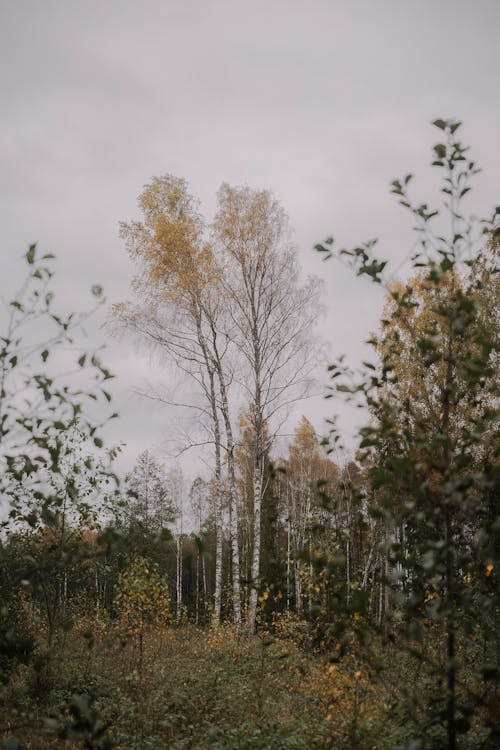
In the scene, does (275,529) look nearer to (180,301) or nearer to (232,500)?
(232,500)

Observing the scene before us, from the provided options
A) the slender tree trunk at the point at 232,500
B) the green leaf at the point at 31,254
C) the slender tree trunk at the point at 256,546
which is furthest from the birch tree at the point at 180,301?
the green leaf at the point at 31,254

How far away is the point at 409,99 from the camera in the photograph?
10.8 meters

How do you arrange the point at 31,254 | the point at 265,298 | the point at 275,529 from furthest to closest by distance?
the point at 265,298 → the point at 275,529 → the point at 31,254

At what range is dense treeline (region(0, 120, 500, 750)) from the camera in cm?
221

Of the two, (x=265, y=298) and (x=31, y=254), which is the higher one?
(x=265, y=298)

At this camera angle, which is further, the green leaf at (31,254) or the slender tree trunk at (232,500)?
the slender tree trunk at (232,500)

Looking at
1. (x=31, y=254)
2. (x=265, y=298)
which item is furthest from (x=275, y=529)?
(x=31, y=254)

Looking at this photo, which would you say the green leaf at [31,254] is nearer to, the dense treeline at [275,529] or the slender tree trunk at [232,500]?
the dense treeline at [275,529]

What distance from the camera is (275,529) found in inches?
425

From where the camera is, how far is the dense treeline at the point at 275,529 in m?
2.21

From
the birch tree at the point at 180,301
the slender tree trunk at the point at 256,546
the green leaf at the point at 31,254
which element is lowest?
the slender tree trunk at the point at 256,546

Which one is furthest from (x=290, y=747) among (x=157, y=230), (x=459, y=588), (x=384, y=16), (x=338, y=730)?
(x=384, y=16)

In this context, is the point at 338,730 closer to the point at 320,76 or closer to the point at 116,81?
the point at 116,81

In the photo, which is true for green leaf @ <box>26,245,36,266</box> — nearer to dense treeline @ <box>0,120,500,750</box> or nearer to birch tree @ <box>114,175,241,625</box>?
dense treeline @ <box>0,120,500,750</box>
